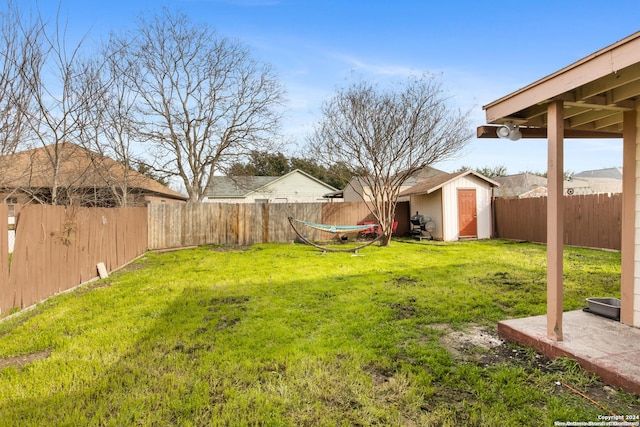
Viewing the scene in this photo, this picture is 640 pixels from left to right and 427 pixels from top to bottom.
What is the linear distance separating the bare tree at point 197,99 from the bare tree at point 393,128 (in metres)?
4.59

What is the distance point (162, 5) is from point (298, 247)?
32.4 ft

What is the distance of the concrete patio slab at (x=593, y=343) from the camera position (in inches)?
82.0

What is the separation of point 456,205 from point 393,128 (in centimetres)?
395

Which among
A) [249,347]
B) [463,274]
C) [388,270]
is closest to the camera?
[249,347]

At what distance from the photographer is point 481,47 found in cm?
803

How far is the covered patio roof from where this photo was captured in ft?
7.05

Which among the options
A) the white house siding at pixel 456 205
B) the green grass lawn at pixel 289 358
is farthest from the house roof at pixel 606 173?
the green grass lawn at pixel 289 358

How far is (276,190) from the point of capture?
2267 cm

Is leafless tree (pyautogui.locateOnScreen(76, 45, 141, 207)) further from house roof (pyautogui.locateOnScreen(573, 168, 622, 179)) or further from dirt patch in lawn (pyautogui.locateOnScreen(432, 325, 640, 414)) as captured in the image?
house roof (pyautogui.locateOnScreen(573, 168, 622, 179))

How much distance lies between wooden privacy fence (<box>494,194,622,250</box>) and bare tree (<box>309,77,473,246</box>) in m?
3.07

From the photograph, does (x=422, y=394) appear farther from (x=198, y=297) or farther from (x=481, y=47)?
(x=481, y=47)

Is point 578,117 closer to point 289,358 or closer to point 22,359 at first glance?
point 289,358

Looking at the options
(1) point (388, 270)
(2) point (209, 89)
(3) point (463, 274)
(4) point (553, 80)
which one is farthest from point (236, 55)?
(4) point (553, 80)

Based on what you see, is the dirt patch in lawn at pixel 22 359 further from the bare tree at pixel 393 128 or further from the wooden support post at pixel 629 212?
the bare tree at pixel 393 128
